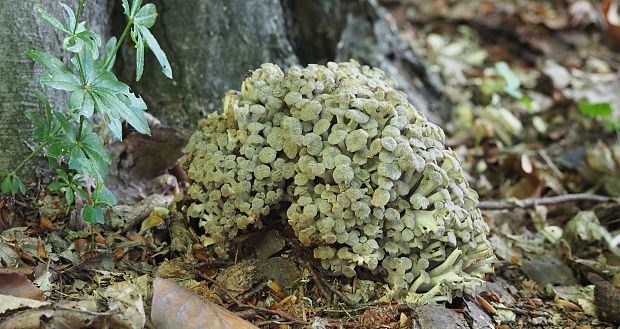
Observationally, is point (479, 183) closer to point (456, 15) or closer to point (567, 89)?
point (567, 89)

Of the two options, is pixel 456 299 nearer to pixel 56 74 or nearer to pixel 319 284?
pixel 319 284

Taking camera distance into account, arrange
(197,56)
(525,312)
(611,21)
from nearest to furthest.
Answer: (525,312) → (197,56) → (611,21)

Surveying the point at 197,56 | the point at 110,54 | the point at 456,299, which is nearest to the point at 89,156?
the point at 110,54

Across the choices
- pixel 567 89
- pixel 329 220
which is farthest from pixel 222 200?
pixel 567 89

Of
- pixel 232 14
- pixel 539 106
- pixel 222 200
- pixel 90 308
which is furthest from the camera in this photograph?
pixel 539 106

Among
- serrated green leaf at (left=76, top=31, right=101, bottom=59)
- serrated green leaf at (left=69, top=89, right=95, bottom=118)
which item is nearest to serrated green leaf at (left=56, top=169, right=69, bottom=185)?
serrated green leaf at (left=69, top=89, right=95, bottom=118)

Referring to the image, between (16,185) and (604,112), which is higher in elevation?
(16,185)
